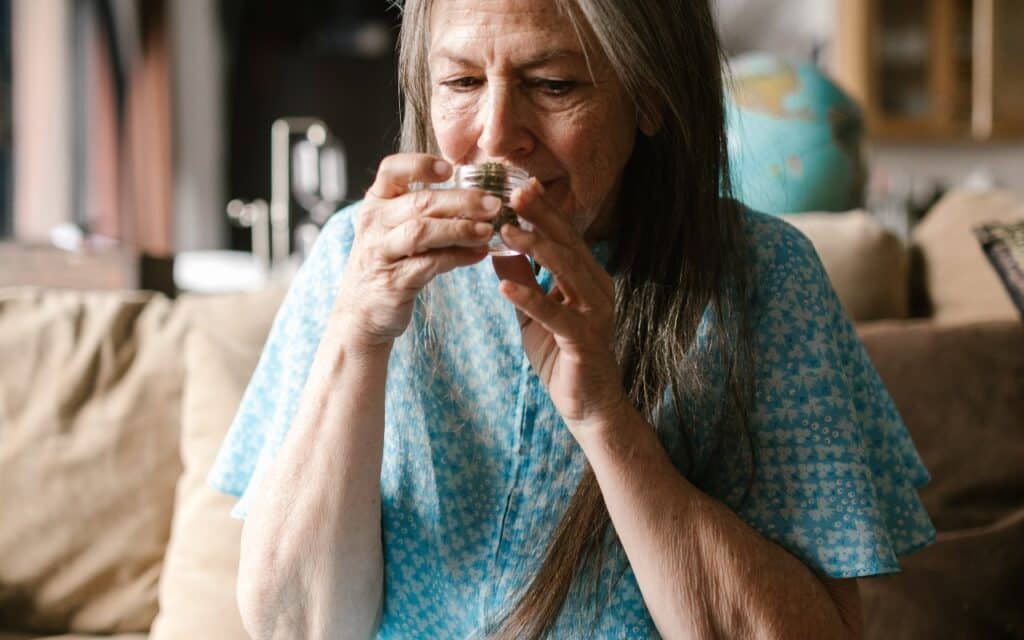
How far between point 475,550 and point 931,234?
1.21 metres

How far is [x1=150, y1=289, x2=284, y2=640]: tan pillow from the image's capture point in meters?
1.36

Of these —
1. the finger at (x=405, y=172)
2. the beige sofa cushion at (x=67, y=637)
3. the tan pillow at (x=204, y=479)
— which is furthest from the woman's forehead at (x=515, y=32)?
the beige sofa cushion at (x=67, y=637)

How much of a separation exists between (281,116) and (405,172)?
677cm

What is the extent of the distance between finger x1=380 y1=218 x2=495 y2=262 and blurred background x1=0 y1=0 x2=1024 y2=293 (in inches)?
38.4

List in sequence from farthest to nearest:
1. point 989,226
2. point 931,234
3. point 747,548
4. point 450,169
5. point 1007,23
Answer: point 1007,23 → point 931,234 → point 989,226 → point 747,548 → point 450,169

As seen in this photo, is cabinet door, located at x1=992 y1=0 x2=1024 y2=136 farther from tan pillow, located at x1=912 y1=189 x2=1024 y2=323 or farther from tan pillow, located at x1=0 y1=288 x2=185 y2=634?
tan pillow, located at x1=0 y1=288 x2=185 y2=634

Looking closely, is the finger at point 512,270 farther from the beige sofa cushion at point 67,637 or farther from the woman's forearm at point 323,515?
the beige sofa cushion at point 67,637

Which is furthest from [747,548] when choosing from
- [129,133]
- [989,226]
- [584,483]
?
[129,133]

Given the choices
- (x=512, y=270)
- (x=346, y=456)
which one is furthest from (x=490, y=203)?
(x=346, y=456)

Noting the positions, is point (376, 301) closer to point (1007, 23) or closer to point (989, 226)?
point (989, 226)

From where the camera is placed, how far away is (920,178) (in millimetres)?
5371

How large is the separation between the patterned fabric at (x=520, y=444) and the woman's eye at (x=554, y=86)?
0.73 ft

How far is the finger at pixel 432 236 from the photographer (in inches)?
30.5

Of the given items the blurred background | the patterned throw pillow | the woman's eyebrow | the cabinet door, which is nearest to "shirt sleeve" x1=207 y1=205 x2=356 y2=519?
the woman's eyebrow
